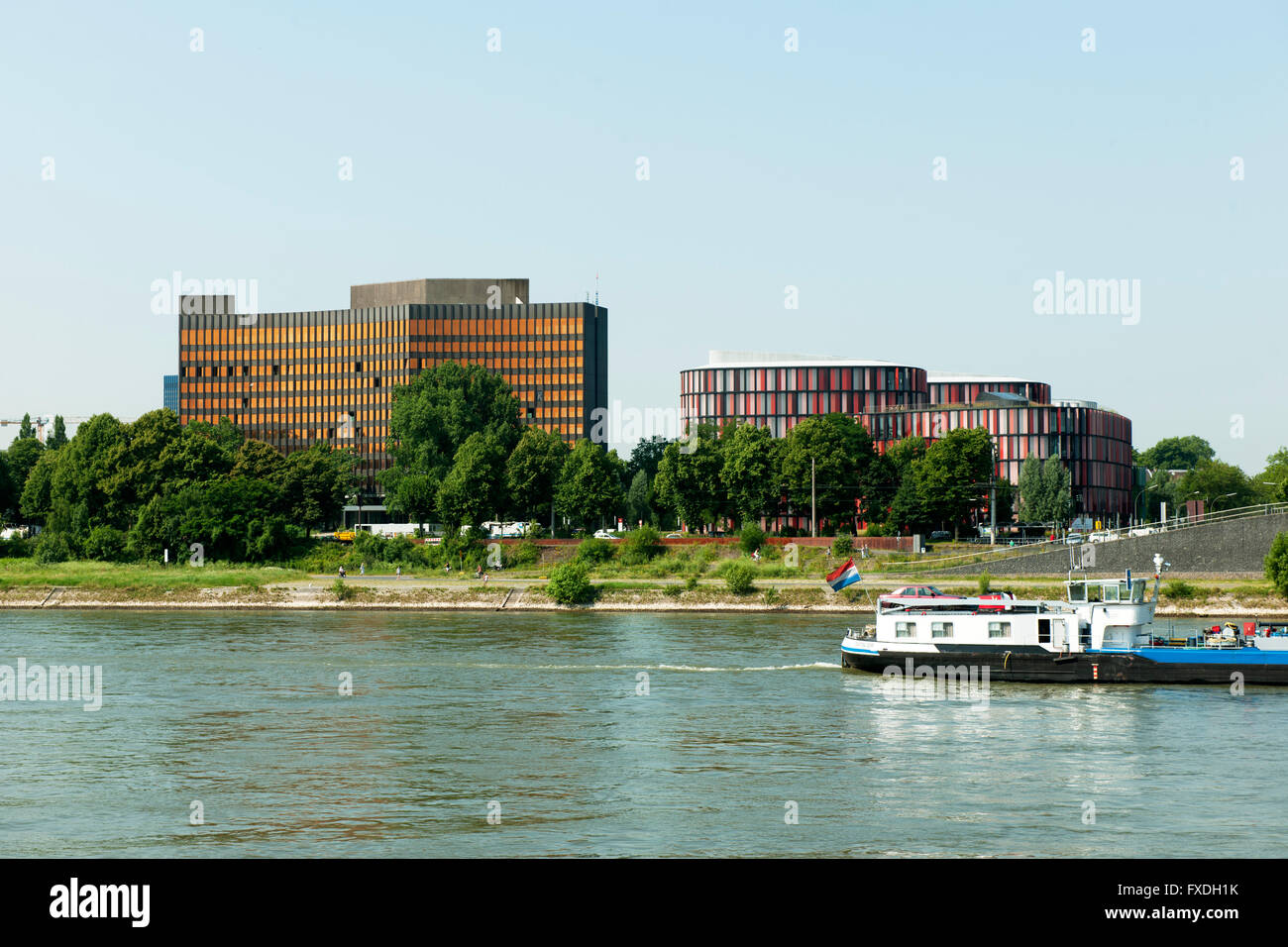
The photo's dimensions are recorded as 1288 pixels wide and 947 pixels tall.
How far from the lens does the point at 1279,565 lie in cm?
9694

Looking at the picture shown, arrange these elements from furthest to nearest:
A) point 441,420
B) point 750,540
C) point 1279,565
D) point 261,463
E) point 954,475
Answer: point 441,420, point 261,463, point 954,475, point 750,540, point 1279,565

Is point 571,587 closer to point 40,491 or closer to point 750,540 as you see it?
point 750,540

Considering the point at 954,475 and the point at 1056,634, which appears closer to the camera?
the point at 1056,634

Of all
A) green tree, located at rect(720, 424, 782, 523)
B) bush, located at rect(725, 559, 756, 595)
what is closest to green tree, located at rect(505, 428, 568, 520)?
green tree, located at rect(720, 424, 782, 523)

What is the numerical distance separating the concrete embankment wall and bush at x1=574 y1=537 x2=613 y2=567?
104 feet

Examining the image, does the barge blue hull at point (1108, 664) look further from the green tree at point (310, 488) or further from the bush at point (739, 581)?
the green tree at point (310, 488)

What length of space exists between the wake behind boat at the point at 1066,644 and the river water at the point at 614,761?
140 centimetres

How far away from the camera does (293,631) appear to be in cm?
8806

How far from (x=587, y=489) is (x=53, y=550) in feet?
188

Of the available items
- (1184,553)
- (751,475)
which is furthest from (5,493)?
(1184,553)

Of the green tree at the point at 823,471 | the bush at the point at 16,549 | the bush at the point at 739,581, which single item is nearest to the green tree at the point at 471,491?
the green tree at the point at 823,471

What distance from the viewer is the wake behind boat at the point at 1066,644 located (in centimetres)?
6281

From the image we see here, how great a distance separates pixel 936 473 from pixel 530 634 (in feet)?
274

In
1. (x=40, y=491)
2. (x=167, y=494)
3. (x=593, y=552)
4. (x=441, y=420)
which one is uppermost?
(x=441, y=420)
